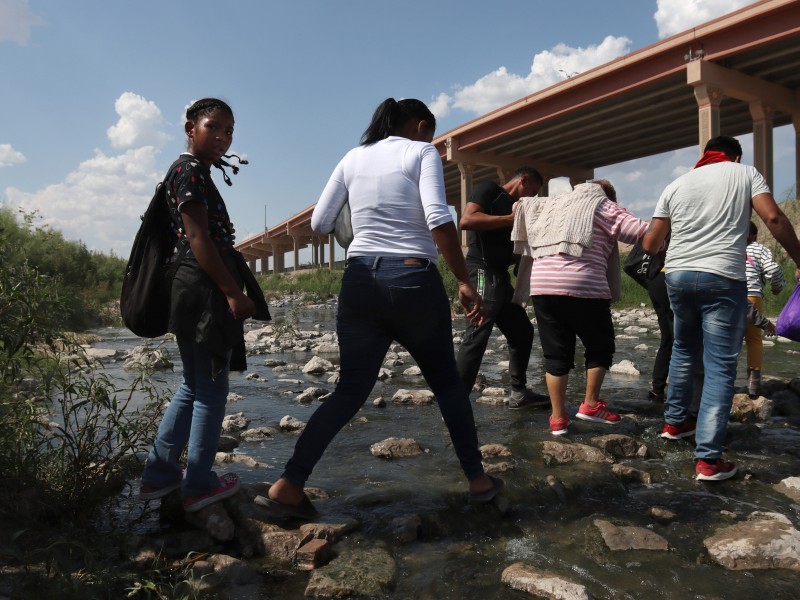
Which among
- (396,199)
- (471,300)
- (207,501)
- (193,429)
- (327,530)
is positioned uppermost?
(396,199)

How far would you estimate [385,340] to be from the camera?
266 centimetres

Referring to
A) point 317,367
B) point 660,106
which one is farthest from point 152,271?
point 660,106

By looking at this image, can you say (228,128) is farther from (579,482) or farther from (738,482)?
(738,482)

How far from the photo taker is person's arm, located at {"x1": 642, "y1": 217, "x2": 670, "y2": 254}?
12.0 ft

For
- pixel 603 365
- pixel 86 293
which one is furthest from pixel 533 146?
pixel 603 365

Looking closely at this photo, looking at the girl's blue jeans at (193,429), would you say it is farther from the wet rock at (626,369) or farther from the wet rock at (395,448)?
the wet rock at (626,369)

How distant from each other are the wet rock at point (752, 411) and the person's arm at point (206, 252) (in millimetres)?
3921

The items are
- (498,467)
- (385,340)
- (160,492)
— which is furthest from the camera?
(498,467)

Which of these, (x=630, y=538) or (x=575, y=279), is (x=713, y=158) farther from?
(x=630, y=538)

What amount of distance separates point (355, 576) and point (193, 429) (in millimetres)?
902

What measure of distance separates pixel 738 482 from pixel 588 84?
20.5 metres

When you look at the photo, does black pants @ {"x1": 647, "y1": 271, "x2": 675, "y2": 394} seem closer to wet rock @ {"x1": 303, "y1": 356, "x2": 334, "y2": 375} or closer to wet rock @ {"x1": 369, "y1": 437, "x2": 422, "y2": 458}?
wet rock @ {"x1": 369, "y1": 437, "x2": 422, "y2": 458}

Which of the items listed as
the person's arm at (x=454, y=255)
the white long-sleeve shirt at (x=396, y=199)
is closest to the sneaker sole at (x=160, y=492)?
the white long-sleeve shirt at (x=396, y=199)

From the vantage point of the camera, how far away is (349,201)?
2.75 m
